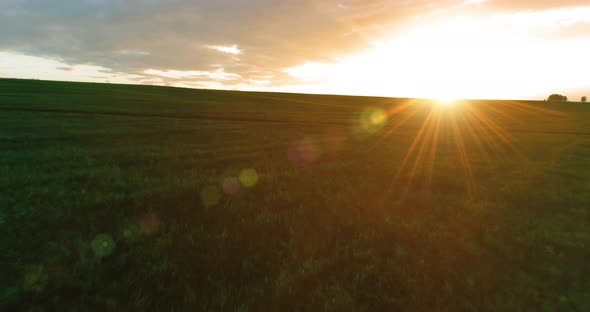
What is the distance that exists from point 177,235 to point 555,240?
649cm

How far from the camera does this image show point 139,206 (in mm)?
5910

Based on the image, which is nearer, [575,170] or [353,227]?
[353,227]

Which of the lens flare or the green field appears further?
the lens flare

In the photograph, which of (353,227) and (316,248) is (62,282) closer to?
(316,248)

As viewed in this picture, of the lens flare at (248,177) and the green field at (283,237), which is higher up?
the green field at (283,237)

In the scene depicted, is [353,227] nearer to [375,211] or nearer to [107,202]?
[375,211]

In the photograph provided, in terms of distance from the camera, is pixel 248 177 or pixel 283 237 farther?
pixel 248 177

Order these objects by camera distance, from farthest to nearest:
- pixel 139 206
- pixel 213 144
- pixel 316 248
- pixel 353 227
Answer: pixel 213 144
pixel 139 206
pixel 353 227
pixel 316 248

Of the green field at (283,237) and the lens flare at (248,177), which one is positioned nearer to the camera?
the green field at (283,237)

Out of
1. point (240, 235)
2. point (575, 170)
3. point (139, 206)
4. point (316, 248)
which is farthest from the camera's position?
point (575, 170)

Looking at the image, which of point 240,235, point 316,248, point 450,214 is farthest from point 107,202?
point 450,214

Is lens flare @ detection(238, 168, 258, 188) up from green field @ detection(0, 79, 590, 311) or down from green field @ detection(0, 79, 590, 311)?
down

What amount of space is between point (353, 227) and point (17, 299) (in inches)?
183

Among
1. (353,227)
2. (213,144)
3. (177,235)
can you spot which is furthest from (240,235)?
(213,144)
